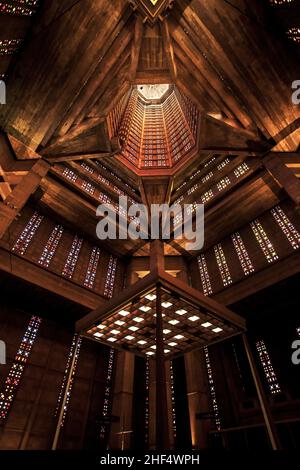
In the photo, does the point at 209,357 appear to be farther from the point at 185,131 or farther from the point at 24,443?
the point at 185,131

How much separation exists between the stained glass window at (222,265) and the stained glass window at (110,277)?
22.0 ft

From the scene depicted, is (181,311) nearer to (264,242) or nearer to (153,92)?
(264,242)

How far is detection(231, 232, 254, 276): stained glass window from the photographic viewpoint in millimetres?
13579

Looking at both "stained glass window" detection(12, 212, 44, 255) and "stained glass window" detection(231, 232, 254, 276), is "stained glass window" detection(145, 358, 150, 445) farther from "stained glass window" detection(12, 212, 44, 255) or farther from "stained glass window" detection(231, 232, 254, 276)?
"stained glass window" detection(12, 212, 44, 255)

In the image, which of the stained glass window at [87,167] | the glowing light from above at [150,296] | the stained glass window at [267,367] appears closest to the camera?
the glowing light from above at [150,296]

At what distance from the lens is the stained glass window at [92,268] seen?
48.6 ft

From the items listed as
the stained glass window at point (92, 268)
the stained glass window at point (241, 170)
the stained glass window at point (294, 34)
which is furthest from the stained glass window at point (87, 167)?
the stained glass window at point (294, 34)

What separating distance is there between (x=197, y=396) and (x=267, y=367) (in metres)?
3.84

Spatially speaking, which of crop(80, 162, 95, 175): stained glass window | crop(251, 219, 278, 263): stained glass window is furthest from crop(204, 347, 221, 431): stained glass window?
crop(80, 162, 95, 175): stained glass window

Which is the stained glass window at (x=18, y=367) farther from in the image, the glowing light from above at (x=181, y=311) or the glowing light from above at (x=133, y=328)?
the glowing light from above at (x=181, y=311)

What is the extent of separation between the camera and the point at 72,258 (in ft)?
48.9

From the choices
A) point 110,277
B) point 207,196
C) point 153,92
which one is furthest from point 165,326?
point 153,92

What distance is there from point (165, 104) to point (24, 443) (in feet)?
87.2

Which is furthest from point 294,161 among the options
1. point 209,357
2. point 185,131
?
point 209,357
